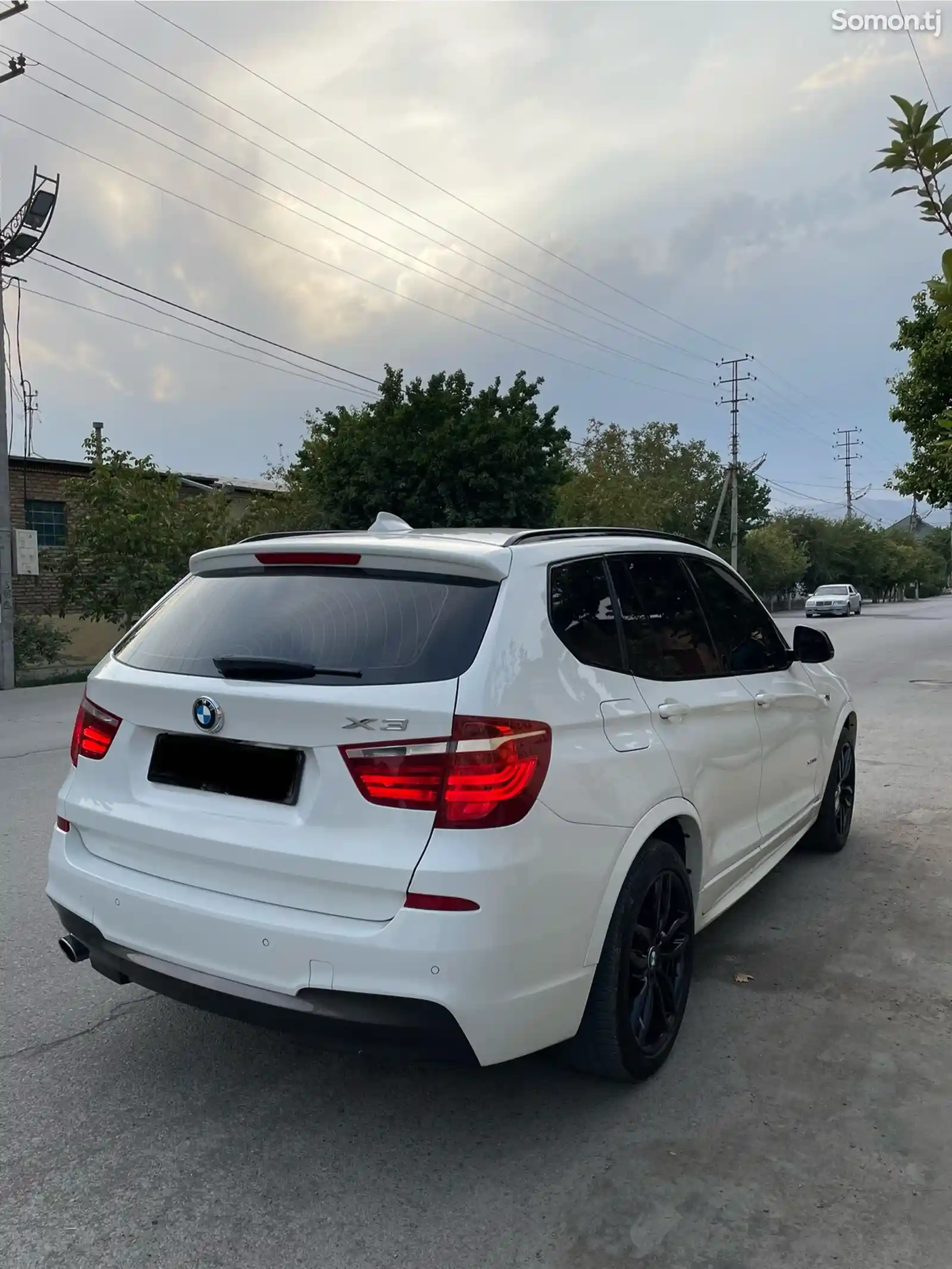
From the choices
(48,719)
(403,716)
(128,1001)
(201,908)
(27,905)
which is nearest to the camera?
(403,716)

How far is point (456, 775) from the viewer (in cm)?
242

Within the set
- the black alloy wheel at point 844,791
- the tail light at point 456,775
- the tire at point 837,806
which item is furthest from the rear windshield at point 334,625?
the black alloy wheel at point 844,791

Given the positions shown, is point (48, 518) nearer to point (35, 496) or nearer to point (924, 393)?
point (35, 496)

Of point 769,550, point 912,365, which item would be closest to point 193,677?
point 912,365

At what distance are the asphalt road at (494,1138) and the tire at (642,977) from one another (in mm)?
144

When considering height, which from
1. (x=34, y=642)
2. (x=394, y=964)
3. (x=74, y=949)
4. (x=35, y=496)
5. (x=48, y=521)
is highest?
(x=35, y=496)

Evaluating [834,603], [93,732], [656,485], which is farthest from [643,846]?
[656,485]

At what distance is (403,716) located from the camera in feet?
8.05

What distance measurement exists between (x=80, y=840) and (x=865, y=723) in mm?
9244

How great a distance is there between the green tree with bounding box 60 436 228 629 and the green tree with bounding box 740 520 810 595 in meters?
40.6

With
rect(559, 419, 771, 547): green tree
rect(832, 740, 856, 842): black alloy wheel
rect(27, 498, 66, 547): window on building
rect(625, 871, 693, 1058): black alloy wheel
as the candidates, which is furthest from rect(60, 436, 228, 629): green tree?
rect(559, 419, 771, 547): green tree

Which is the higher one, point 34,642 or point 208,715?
point 208,715

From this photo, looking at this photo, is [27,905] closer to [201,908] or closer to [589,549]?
[201,908]

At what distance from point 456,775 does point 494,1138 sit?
3.87 feet
